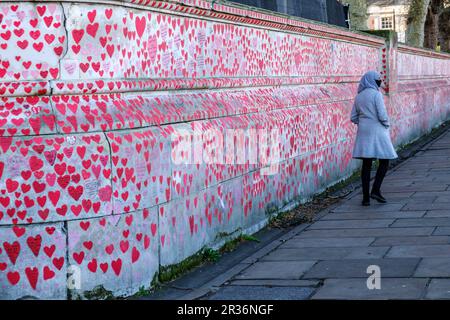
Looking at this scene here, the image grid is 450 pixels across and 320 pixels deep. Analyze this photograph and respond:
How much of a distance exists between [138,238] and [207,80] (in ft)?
6.76

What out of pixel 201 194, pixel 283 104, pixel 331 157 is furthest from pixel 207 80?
pixel 331 157

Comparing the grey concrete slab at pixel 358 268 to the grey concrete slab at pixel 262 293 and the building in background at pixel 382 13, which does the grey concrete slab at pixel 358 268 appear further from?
the building in background at pixel 382 13

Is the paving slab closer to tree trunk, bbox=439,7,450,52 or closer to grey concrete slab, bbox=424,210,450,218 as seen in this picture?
grey concrete slab, bbox=424,210,450,218

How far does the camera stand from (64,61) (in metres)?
5.78

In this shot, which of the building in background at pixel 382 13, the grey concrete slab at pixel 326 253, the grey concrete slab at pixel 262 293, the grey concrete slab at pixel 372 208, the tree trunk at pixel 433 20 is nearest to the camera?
the grey concrete slab at pixel 262 293

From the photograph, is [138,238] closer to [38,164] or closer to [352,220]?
[38,164]

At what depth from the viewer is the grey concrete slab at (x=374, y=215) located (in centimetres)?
905

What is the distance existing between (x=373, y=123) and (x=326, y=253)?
327cm

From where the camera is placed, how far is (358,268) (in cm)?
654

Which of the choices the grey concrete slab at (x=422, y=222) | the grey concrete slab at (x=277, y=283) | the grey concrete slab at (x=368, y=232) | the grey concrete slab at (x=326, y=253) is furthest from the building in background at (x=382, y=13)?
the grey concrete slab at (x=277, y=283)

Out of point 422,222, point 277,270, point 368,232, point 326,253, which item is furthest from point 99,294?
point 422,222

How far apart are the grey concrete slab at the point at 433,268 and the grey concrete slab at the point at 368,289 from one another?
7.6 inches
